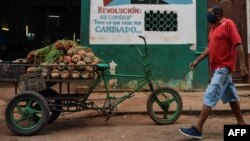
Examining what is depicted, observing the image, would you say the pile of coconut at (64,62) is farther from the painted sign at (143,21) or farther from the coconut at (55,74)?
the painted sign at (143,21)

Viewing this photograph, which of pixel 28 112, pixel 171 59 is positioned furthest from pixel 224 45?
pixel 171 59

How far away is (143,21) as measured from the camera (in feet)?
35.8

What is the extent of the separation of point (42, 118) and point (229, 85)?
111 inches

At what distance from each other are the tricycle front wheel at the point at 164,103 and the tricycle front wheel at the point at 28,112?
5.73 feet

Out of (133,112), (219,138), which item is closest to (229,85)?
(219,138)

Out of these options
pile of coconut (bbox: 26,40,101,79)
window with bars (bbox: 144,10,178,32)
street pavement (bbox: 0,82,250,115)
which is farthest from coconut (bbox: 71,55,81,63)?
window with bars (bbox: 144,10,178,32)

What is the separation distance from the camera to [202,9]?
36.1 feet

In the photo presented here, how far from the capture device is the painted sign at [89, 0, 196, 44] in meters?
10.8

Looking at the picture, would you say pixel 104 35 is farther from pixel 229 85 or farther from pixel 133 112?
pixel 229 85

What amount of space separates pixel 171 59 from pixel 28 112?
4.74m

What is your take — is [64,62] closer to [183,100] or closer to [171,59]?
[183,100]

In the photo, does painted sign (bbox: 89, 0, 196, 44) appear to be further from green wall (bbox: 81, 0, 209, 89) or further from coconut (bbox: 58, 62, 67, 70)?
coconut (bbox: 58, 62, 67, 70)

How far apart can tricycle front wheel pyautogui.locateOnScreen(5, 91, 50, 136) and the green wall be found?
13.0 feet

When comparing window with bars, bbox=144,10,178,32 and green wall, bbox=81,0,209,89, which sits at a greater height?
window with bars, bbox=144,10,178,32
